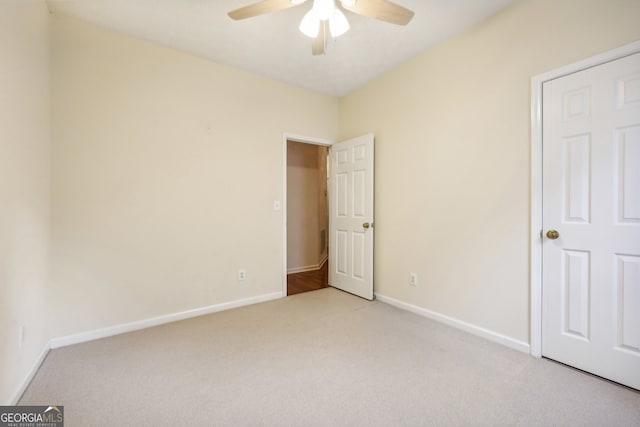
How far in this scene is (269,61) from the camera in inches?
113

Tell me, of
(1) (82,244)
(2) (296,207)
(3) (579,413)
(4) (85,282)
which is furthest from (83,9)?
(3) (579,413)

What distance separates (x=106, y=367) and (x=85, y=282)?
0.79 meters

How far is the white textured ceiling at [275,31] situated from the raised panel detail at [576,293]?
195 cm

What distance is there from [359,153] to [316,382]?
253cm

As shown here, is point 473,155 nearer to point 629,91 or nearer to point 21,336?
point 629,91

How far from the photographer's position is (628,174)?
1647 mm

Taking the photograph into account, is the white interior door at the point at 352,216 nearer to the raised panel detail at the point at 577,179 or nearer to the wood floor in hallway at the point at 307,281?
the wood floor in hallway at the point at 307,281

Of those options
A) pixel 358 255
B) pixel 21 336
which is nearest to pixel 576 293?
pixel 358 255

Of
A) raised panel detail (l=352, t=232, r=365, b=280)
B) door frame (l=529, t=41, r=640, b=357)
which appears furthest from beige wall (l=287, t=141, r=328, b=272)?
door frame (l=529, t=41, r=640, b=357)

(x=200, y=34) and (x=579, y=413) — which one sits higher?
(x=200, y=34)

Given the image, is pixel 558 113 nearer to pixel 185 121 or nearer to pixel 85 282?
pixel 185 121

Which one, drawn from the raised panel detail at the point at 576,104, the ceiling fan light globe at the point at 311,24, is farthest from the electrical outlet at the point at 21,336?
the raised panel detail at the point at 576,104

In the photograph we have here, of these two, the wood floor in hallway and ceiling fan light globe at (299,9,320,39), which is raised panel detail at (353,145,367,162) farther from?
the wood floor in hallway

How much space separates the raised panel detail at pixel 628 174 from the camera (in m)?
1.62
